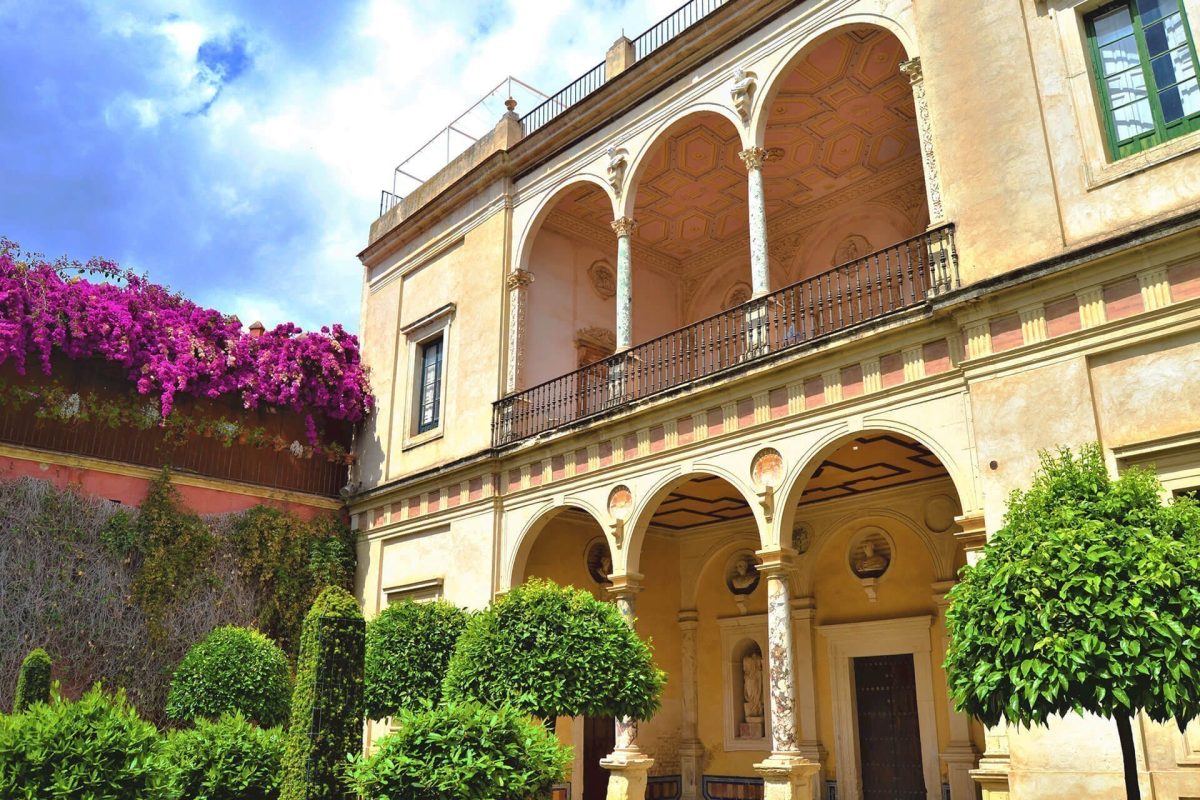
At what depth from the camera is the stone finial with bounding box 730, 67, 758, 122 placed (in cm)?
1135

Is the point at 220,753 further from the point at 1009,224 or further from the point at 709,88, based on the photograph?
the point at 709,88

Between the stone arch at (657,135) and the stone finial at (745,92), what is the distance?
100mm

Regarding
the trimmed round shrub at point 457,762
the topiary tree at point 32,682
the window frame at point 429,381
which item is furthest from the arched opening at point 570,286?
the trimmed round shrub at point 457,762

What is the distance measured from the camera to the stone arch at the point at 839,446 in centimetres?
830

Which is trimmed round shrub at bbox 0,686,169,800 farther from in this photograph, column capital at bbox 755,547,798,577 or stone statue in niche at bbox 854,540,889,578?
stone statue in niche at bbox 854,540,889,578

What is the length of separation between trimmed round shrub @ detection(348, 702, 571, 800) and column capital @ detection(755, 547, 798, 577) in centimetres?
374

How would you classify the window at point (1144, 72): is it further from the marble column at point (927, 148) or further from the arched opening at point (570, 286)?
the arched opening at point (570, 286)

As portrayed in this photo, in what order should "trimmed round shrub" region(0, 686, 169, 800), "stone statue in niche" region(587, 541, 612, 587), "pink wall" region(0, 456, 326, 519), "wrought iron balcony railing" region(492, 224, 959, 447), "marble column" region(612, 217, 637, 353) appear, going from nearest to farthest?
"trimmed round shrub" region(0, 686, 169, 800) → "wrought iron balcony railing" region(492, 224, 959, 447) → "marble column" region(612, 217, 637, 353) → "pink wall" region(0, 456, 326, 519) → "stone statue in niche" region(587, 541, 612, 587)

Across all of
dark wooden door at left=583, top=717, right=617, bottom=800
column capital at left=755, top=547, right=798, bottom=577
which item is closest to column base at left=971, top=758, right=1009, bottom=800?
column capital at left=755, top=547, right=798, bottom=577

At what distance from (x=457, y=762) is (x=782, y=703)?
4162 millimetres

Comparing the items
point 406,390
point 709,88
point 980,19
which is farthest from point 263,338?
point 980,19

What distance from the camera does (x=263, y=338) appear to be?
A: 51.8 feet

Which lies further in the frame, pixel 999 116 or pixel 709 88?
pixel 709 88

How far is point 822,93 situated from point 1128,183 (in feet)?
17.5
